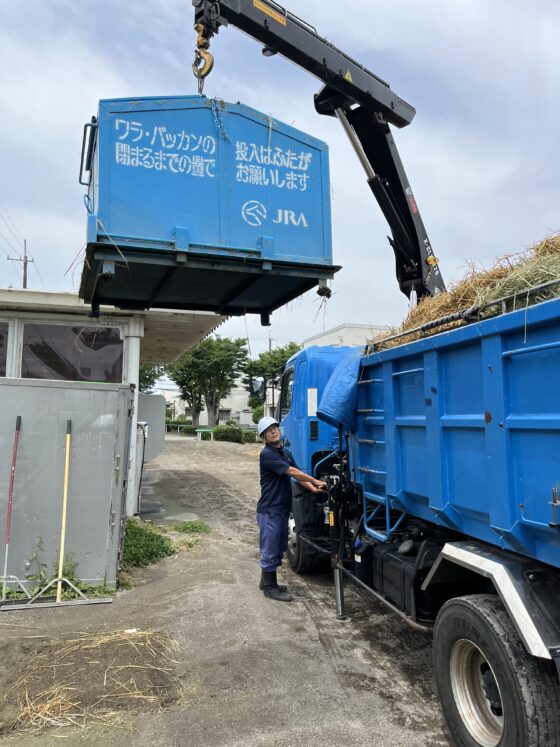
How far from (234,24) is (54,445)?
4737mm

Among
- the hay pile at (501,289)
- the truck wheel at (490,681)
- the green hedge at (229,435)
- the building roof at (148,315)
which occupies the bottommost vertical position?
the truck wheel at (490,681)

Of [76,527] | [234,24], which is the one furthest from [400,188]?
[76,527]

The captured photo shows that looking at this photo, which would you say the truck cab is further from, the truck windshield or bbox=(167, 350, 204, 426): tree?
bbox=(167, 350, 204, 426): tree

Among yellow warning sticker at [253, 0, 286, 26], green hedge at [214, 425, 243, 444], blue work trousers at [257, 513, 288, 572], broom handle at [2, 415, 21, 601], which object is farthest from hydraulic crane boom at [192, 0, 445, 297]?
green hedge at [214, 425, 243, 444]

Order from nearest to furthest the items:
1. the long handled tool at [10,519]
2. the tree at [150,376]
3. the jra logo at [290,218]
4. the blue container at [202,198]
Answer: the blue container at [202,198] → the jra logo at [290,218] → the long handled tool at [10,519] → the tree at [150,376]

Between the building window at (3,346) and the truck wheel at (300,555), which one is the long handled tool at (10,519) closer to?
the truck wheel at (300,555)

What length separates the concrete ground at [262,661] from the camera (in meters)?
3.30

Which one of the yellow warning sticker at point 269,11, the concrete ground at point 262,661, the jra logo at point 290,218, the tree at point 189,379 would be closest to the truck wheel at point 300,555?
the concrete ground at point 262,661

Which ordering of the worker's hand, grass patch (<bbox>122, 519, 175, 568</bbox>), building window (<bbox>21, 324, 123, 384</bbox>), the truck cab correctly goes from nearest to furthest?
the worker's hand → the truck cab → grass patch (<bbox>122, 519, 175, 568</bbox>) → building window (<bbox>21, 324, 123, 384</bbox>)

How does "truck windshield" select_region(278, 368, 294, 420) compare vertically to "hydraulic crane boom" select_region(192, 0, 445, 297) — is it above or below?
below

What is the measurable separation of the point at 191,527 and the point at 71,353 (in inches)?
150

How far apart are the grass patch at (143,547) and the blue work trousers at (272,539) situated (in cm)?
199

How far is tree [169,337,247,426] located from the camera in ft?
145

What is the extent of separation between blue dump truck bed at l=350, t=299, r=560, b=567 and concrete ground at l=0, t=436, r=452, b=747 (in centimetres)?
108
